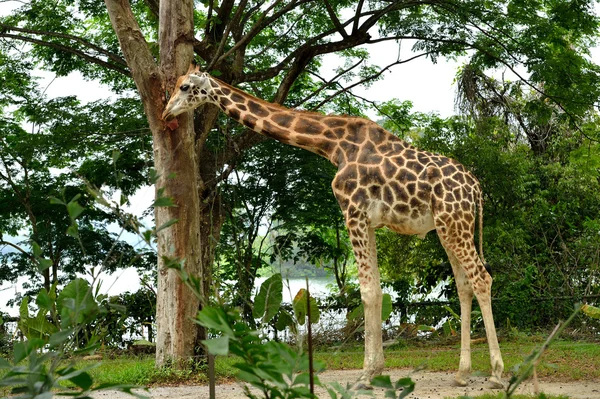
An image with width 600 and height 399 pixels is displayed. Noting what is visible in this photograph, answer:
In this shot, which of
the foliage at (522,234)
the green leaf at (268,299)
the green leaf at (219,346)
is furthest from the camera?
the foliage at (522,234)

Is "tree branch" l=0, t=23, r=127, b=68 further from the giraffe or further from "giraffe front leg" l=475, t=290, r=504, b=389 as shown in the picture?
"giraffe front leg" l=475, t=290, r=504, b=389

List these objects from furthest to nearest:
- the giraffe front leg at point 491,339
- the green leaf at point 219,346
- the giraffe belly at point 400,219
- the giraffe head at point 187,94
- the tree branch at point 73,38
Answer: the tree branch at point 73,38, the giraffe head at point 187,94, the giraffe belly at point 400,219, the giraffe front leg at point 491,339, the green leaf at point 219,346

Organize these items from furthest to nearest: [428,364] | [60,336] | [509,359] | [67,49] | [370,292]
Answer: [67,49] < [509,359] < [370,292] < [428,364] < [60,336]

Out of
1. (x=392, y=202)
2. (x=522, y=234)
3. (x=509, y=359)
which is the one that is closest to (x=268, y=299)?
(x=392, y=202)

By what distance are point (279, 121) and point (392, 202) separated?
1.53 metres

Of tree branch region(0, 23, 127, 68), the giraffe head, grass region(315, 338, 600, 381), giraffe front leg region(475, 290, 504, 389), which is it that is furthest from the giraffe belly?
tree branch region(0, 23, 127, 68)

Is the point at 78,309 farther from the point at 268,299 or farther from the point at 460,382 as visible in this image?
the point at 460,382

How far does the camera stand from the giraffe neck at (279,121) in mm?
7852

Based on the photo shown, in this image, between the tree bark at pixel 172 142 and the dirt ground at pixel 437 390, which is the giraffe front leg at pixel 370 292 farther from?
the tree bark at pixel 172 142

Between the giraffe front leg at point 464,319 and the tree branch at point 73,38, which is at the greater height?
the tree branch at point 73,38

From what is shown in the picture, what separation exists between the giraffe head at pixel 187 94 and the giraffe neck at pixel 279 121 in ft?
0.46

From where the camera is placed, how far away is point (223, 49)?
39.0 ft

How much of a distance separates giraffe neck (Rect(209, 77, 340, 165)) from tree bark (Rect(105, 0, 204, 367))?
55 centimetres

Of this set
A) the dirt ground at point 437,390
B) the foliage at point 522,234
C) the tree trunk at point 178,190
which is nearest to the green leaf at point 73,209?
the dirt ground at point 437,390
